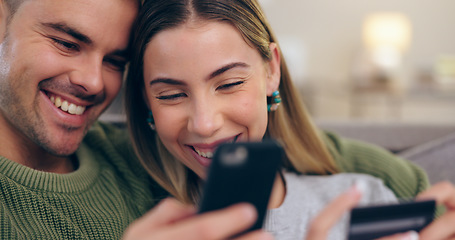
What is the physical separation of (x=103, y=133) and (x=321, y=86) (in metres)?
4.44

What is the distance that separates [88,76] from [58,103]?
4.2 inches

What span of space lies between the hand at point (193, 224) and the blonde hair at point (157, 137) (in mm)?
485

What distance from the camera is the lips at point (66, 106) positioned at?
1.05 meters

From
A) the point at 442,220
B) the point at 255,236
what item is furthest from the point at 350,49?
the point at 255,236

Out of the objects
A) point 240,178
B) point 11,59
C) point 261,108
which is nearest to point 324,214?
point 240,178

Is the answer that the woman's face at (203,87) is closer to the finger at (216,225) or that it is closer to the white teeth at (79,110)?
the white teeth at (79,110)

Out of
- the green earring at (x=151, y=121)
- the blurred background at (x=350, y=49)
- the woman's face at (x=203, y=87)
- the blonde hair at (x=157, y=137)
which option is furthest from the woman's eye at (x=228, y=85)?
the blurred background at (x=350, y=49)

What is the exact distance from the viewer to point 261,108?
0.96 meters

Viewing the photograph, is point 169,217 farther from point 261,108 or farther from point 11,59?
point 11,59

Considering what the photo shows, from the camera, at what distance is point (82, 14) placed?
994 millimetres

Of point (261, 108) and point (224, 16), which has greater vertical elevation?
point (224, 16)

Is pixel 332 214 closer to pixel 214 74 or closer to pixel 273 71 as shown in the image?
pixel 214 74

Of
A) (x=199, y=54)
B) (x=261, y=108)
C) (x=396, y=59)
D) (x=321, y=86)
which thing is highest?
(x=199, y=54)

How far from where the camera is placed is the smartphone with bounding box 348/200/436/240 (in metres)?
0.60
